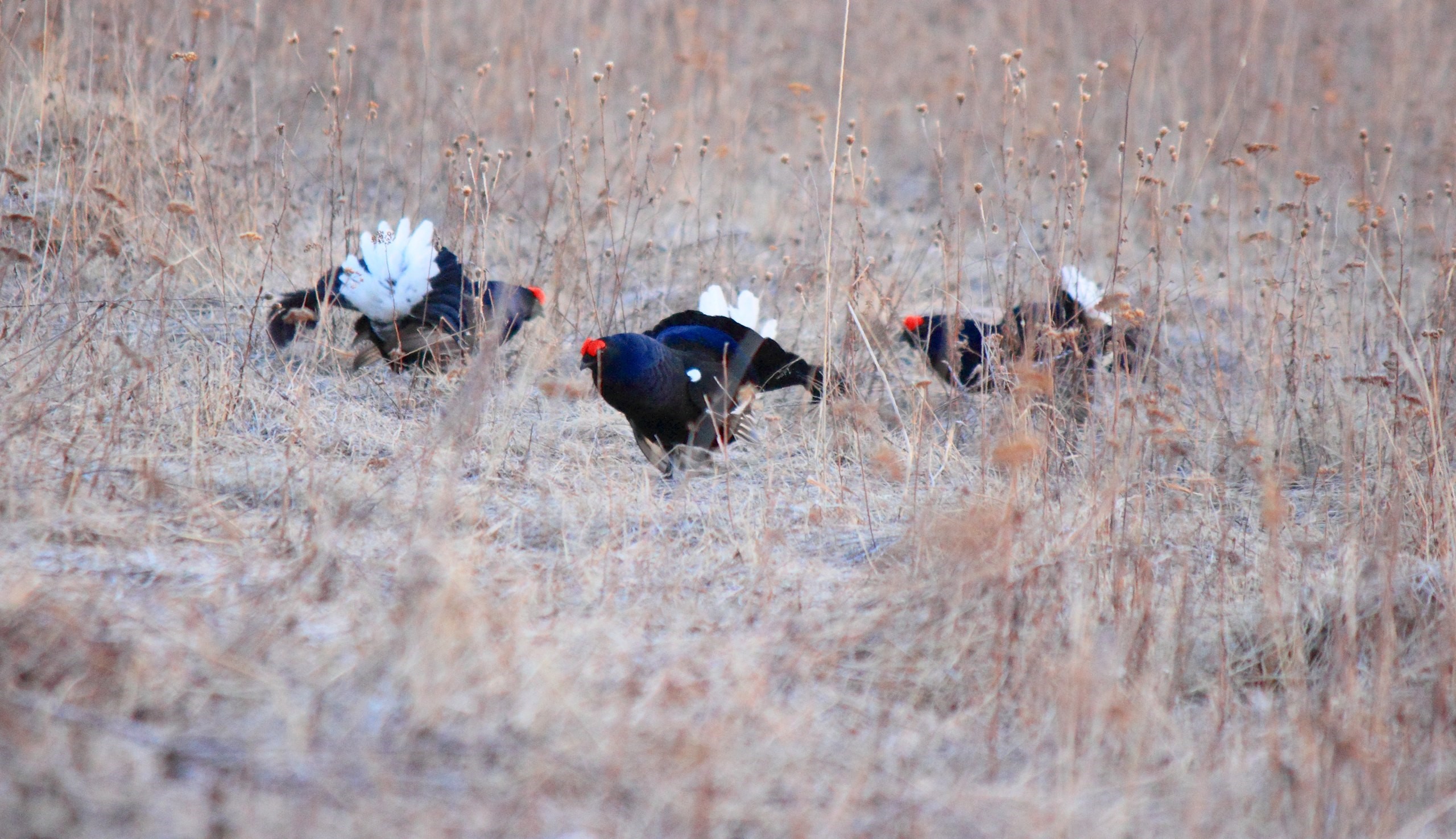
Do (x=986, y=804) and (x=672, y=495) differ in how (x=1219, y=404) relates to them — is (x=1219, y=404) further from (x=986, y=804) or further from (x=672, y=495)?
(x=986, y=804)

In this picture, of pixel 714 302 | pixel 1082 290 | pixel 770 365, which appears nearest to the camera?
pixel 770 365

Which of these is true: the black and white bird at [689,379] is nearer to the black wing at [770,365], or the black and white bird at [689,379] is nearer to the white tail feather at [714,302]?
the black wing at [770,365]

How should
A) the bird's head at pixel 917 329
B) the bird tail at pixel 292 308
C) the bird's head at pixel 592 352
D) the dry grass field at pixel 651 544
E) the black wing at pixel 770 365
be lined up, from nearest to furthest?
the dry grass field at pixel 651 544 < the bird's head at pixel 592 352 < the black wing at pixel 770 365 < the bird tail at pixel 292 308 < the bird's head at pixel 917 329

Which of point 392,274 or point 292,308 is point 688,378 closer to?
point 392,274

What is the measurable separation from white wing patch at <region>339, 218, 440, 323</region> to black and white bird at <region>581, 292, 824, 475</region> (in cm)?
77

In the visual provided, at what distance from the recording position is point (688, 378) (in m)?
Result: 3.52

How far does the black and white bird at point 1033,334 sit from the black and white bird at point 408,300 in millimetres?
1384

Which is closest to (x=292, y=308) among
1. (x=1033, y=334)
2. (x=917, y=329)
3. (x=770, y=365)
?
(x=770, y=365)

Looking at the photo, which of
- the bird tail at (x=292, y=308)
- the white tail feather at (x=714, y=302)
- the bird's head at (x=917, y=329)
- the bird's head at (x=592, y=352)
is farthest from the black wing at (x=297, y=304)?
the bird's head at (x=917, y=329)

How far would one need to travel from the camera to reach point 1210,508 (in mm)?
3162

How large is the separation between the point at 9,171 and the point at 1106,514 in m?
2.97

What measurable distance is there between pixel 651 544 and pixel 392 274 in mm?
1711

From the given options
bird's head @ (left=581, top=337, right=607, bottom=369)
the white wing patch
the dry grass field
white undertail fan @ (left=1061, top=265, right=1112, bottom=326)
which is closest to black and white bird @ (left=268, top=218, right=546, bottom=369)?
the white wing patch

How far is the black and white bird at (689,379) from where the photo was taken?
132 inches
